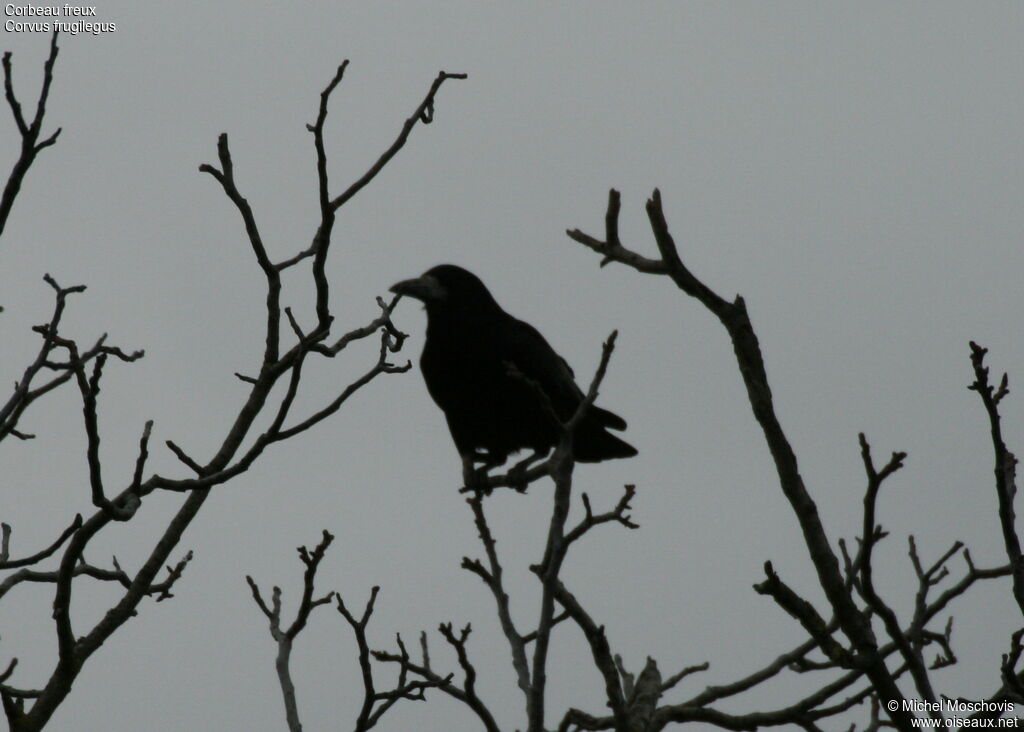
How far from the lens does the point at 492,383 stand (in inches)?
293

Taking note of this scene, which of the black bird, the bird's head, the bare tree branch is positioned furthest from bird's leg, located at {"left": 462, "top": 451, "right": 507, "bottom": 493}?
the bare tree branch

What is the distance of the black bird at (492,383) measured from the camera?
7.46 metres

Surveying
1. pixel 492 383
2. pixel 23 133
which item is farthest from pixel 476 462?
pixel 23 133

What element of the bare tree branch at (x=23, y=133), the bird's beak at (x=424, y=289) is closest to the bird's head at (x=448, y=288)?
the bird's beak at (x=424, y=289)

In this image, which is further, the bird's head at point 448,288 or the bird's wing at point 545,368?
the bird's head at point 448,288

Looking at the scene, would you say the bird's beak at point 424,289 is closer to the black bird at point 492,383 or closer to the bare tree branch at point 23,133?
the black bird at point 492,383

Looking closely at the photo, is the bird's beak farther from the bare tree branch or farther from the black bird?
the bare tree branch

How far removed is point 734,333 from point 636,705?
1.35 m

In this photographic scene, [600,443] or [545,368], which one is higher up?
[545,368]

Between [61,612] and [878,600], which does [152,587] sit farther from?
[878,600]

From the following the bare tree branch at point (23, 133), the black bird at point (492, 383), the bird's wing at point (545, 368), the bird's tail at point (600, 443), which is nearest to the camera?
the bare tree branch at point (23, 133)

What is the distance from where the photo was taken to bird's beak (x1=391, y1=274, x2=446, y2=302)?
811 centimetres

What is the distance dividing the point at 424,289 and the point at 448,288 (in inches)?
6.0

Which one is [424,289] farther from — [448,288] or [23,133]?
[23,133]
